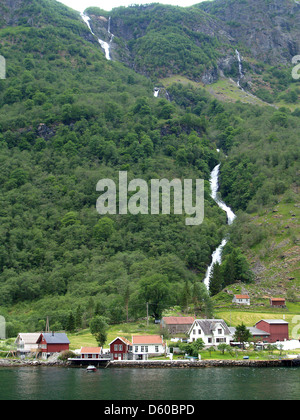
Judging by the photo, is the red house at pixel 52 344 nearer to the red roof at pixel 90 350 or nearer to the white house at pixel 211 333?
the red roof at pixel 90 350

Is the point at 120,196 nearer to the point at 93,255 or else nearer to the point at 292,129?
the point at 93,255

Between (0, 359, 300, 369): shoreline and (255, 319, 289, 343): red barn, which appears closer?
(0, 359, 300, 369): shoreline

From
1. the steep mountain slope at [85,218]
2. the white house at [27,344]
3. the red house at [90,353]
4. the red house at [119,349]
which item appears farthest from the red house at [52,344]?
the steep mountain slope at [85,218]

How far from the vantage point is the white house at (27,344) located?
85.9 metres

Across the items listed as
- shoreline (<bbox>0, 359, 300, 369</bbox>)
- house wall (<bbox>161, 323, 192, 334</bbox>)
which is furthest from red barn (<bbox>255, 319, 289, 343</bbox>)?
shoreline (<bbox>0, 359, 300, 369</bbox>)

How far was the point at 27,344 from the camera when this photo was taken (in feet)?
284

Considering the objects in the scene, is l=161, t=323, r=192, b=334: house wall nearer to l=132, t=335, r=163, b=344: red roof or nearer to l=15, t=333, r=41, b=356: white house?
l=132, t=335, r=163, b=344: red roof

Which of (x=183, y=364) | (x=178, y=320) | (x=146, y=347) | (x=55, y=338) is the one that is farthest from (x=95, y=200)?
(x=183, y=364)

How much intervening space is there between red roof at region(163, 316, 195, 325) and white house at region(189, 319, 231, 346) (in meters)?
4.59

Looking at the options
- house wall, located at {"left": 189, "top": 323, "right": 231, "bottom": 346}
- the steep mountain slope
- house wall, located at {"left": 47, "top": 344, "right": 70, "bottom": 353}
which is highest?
the steep mountain slope

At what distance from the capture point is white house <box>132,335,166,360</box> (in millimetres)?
81000

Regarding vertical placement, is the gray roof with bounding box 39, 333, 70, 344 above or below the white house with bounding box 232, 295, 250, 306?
below

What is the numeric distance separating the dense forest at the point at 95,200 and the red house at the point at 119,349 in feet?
58.7
